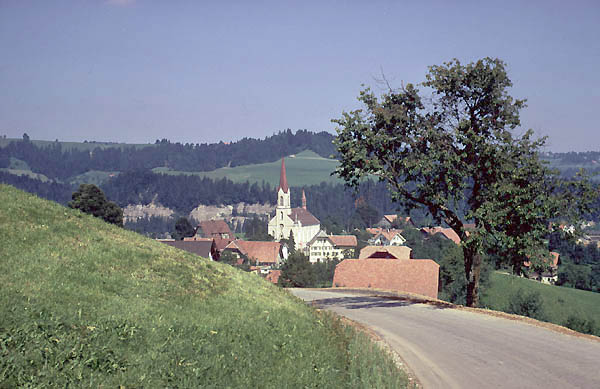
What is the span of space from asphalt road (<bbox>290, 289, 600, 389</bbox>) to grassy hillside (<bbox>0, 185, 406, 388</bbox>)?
1394 mm

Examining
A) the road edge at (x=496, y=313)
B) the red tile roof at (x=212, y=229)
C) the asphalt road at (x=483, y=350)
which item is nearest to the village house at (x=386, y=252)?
the road edge at (x=496, y=313)

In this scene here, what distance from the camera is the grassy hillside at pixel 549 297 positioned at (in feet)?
255

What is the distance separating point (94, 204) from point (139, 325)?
196 feet

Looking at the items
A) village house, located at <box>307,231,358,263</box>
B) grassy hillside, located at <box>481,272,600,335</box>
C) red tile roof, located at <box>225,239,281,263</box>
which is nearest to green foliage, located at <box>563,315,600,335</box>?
grassy hillside, located at <box>481,272,600,335</box>

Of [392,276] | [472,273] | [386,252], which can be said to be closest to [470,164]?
[472,273]

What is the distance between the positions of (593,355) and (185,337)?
992 centimetres

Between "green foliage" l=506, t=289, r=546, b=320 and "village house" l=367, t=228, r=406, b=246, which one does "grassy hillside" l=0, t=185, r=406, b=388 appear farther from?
"village house" l=367, t=228, r=406, b=246

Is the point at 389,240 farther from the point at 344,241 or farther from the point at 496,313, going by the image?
the point at 496,313

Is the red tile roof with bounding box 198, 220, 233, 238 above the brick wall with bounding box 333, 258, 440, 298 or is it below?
below

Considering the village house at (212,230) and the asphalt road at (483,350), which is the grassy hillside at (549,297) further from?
the village house at (212,230)

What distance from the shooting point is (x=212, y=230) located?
18488cm

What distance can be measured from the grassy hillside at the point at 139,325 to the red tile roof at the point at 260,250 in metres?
120

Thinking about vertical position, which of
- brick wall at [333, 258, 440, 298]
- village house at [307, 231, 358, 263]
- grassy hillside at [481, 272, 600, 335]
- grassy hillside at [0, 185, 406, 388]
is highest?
grassy hillside at [0, 185, 406, 388]

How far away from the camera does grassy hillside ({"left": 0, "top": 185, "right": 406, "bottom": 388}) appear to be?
31.7ft
